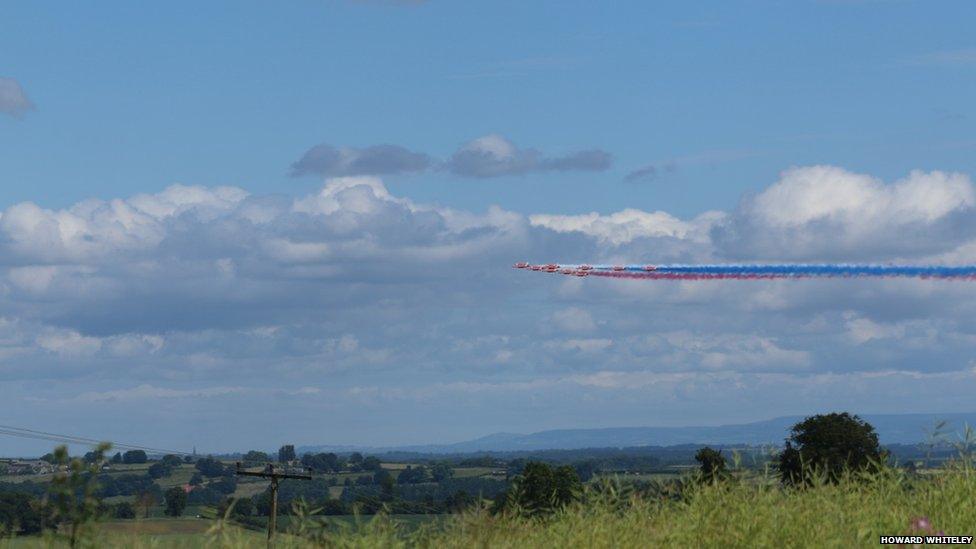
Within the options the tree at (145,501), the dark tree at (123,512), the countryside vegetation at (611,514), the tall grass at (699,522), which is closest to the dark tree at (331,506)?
the countryside vegetation at (611,514)

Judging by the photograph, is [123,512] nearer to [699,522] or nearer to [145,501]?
[145,501]

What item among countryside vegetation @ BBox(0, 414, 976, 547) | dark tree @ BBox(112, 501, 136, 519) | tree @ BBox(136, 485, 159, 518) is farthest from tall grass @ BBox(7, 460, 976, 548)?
tree @ BBox(136, 485, 159, 518)

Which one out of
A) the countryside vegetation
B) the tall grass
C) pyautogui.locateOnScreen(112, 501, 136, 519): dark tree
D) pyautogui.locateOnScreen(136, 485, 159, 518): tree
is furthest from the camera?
the tall grass

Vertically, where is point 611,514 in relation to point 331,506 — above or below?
below

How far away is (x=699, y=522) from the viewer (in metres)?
23.1

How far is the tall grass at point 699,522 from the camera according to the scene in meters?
21.1

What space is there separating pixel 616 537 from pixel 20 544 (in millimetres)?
10320

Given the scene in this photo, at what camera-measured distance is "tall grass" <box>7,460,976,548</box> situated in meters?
21.1

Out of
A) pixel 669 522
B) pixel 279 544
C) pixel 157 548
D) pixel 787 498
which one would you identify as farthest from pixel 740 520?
pixel 157 548

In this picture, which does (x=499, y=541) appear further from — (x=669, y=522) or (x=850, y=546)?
(x=850, y=546)

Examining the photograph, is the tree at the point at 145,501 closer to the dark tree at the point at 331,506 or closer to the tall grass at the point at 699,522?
the tall grass at the point at 699,522

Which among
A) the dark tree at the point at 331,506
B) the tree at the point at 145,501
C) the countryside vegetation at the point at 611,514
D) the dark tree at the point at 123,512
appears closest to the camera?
the tree at the point at 145,501

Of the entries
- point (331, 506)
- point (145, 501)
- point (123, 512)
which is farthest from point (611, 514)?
point (123, 512)

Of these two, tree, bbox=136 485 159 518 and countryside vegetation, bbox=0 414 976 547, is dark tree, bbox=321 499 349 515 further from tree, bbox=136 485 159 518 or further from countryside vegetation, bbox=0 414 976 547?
tree, bbox=136 485 159 518
